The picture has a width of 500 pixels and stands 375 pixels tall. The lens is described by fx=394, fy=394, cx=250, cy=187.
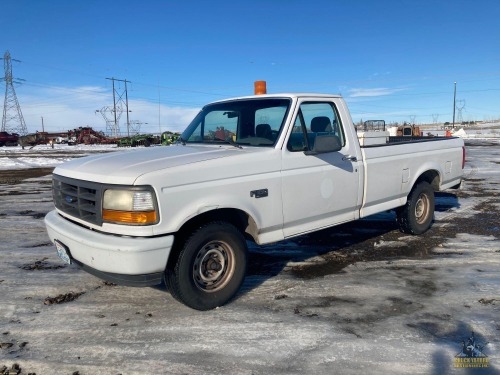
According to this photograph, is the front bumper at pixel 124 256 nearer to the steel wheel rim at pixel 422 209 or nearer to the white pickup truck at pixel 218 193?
the white pickup truck at pixel 218 193

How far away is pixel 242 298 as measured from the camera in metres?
4.01

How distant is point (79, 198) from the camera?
3.57m

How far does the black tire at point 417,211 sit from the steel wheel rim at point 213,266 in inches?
134

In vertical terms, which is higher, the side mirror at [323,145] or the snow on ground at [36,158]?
the side mirror at [323,145]

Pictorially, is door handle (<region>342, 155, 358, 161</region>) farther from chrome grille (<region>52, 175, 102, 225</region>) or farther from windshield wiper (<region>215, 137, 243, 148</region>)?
chrome grille (<region>52, 175, 102, 225</region>)

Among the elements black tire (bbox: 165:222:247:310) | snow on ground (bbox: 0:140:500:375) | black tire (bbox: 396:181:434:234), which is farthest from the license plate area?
black tire (bbox: 396:181:434:234)

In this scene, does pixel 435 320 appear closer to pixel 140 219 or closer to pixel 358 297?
pixel 358 297

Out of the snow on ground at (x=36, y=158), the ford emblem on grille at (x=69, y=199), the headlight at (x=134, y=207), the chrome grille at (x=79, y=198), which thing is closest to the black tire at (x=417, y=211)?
the headlight at (x=134, y=207)

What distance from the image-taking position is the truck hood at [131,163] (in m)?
3.26

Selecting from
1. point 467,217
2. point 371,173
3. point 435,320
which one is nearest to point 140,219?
point 435,320

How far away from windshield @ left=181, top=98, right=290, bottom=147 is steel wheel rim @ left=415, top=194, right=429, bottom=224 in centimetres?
313

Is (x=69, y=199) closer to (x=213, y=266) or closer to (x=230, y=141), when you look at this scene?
(x=213, y=266)

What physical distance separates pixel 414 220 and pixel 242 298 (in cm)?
342

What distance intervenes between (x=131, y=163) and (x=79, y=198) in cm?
58
